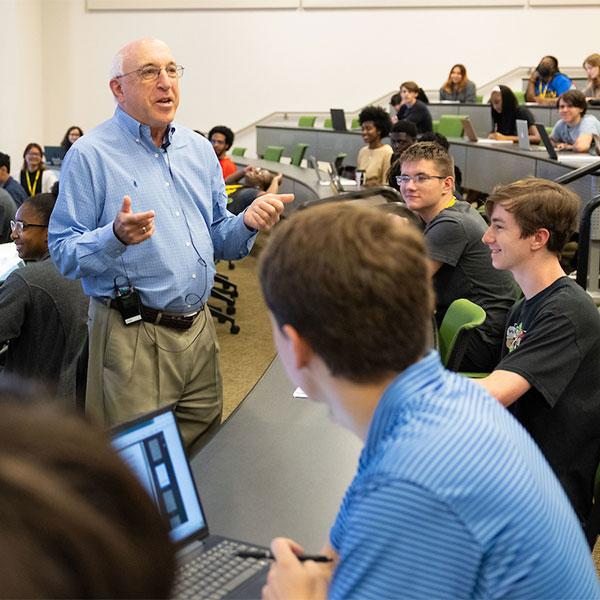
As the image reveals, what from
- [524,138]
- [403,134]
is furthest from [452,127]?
[403,134]

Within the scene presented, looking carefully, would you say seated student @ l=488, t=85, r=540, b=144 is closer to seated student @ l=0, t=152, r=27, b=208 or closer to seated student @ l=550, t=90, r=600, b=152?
seated student @ l=550, t=90, r=600, b=152

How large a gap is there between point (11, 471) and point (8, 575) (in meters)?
0.06

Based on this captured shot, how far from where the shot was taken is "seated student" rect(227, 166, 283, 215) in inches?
259

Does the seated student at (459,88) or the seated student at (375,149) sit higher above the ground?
the seated student at (459,88)

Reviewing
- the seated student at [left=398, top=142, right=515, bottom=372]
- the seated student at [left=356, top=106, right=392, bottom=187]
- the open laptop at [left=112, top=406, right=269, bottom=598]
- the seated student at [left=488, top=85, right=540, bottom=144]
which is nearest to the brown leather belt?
the open laptop at [left=112, top=406, right=269, bottom=598]

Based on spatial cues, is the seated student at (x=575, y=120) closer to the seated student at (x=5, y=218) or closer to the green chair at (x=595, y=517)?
the seated student at (x=5, y=218)

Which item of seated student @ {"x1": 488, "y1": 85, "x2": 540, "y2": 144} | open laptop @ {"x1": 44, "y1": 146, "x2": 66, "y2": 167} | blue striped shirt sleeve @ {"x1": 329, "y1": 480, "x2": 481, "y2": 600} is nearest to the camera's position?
blue striped shirt sleeve @ {"x1": 329, "y1": 480, "x2": 481, "y2": 600}

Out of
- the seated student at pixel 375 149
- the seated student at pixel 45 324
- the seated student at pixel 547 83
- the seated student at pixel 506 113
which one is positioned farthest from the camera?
the seated student at pixel 547 83

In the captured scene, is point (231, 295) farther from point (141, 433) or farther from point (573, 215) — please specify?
point (141, 433)

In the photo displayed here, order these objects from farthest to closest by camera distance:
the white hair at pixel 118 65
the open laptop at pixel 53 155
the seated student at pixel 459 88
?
the seated student at pixel 459 88 → the open laptop at pixel 53 155 → the white hair at pixel 118 65

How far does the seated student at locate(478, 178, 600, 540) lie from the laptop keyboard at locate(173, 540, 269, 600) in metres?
0.92

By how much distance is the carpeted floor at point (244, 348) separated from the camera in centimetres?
492

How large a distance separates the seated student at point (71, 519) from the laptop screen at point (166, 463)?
0.83 metres

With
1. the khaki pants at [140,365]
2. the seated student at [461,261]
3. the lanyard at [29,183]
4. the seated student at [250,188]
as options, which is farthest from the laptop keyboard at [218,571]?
the lanyard at [29,183]
